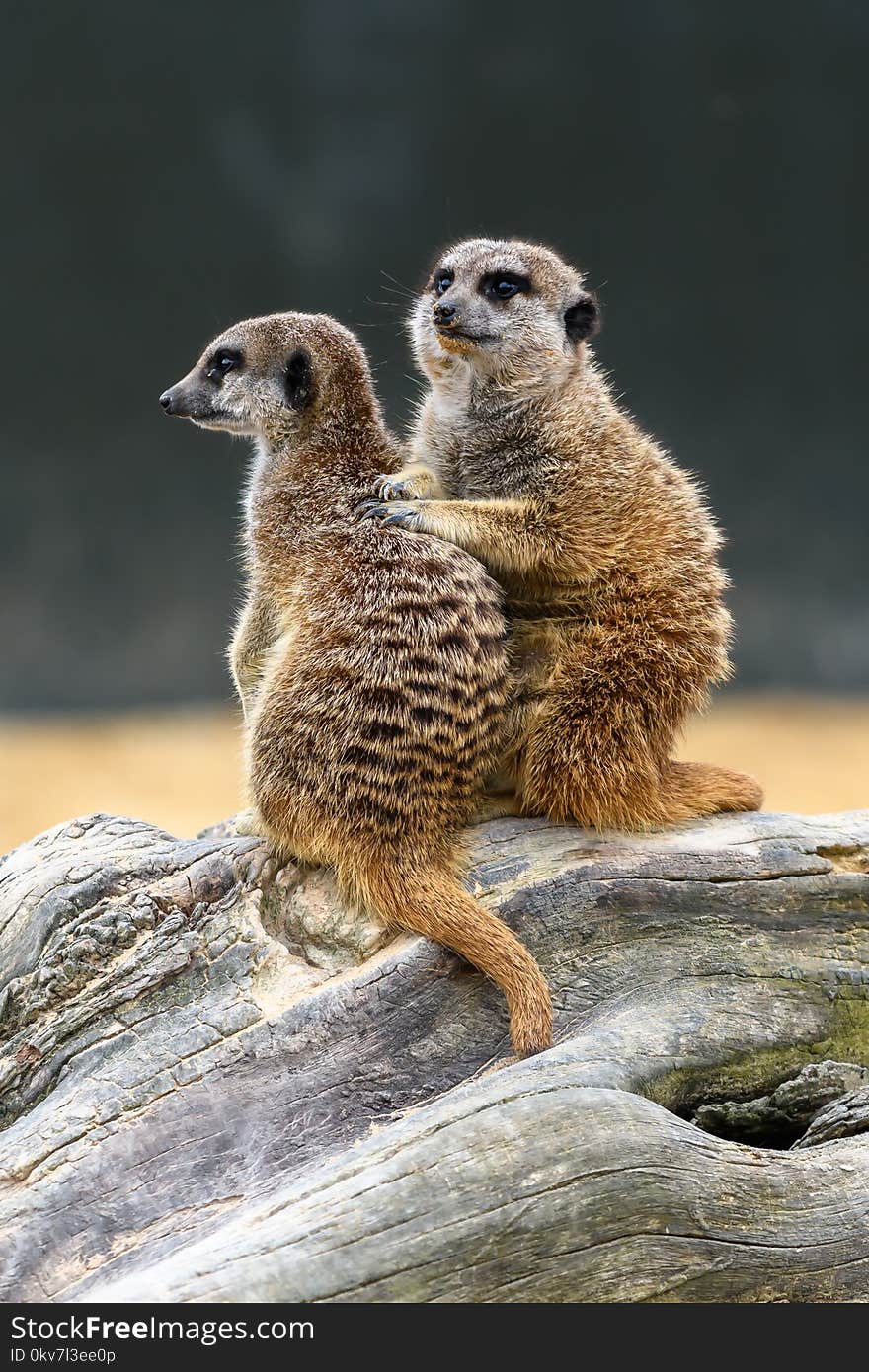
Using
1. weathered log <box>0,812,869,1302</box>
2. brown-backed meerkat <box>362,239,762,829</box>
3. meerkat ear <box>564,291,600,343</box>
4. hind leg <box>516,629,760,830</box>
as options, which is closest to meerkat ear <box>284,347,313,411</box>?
brown-backed meerkat <box>362,239,762,829</box>

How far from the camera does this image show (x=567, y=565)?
2.21m

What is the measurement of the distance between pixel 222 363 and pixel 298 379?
0.47 feet

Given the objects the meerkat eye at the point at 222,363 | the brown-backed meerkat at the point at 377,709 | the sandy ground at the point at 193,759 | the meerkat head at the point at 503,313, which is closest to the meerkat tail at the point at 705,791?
the brown-backed meerkat at the point at 377,709

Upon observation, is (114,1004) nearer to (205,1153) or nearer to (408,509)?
(205,1153)

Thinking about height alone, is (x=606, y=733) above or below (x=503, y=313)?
below

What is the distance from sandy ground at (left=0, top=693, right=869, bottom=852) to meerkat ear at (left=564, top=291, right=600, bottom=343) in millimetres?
2396

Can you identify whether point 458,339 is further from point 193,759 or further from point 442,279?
point 193,759

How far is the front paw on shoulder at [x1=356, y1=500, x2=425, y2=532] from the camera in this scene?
214 centimetres

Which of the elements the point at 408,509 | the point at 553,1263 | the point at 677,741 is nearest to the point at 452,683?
the point at 408,509

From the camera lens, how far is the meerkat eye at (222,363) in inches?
91.4

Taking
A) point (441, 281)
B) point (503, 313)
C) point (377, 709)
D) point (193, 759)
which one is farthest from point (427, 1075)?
point (193, 759)

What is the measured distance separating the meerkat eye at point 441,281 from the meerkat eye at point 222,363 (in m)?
0.42

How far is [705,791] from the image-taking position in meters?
2.30
